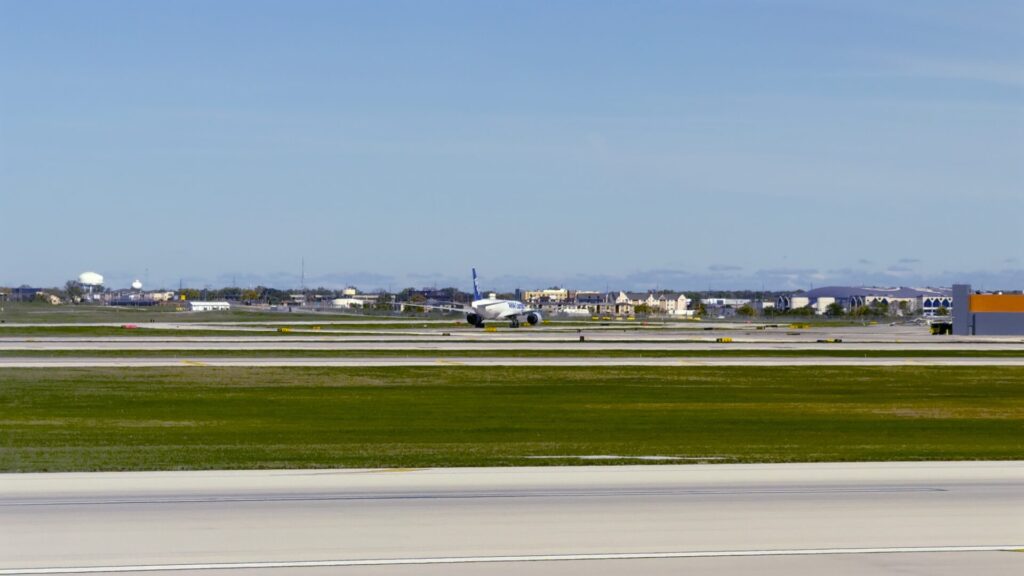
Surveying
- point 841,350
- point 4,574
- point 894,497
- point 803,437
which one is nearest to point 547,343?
point 841,350

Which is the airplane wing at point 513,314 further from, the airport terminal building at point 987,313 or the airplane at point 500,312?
the airport terminal building at point 987,313

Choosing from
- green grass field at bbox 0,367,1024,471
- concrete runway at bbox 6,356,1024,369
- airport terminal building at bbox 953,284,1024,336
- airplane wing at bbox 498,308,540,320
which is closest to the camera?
green grass field at bbox 0,367,1024,471

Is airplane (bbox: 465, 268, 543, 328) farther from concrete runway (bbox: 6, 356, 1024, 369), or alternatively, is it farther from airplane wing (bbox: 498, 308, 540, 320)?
concrete runway (bbox: 6, 356, 1024, 369)

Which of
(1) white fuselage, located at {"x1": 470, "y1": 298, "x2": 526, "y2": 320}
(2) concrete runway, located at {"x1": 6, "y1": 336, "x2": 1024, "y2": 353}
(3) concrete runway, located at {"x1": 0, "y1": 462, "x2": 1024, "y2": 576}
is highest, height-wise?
(1) white fuselage, located at {"x1": 470, "y1": 298, "x2": 526, "y2": 320}

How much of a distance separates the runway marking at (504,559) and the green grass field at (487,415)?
8856 mm

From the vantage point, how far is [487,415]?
35594mm

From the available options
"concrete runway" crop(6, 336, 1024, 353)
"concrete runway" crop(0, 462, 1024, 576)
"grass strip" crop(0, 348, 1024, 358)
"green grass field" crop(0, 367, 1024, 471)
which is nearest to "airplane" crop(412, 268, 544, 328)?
"concrete runway" crop(6, 336, 1024, 353)

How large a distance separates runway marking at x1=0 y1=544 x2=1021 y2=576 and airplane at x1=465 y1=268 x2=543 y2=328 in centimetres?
10980

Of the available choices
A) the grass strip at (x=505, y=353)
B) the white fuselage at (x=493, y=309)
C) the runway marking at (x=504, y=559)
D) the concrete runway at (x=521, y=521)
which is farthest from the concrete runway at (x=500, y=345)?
the runway marking at (x=504, y=559)

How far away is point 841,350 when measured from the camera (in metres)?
76.3

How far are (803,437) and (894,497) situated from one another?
36.2 ft

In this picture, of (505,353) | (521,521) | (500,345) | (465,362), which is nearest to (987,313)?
(500,345)

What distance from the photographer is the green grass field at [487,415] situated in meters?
25.2

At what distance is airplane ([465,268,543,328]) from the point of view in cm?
12512
